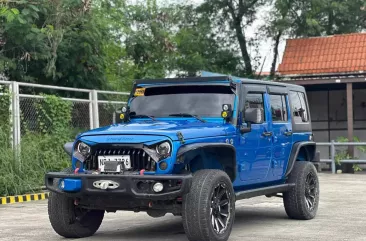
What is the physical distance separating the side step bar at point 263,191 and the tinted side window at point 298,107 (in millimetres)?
1227

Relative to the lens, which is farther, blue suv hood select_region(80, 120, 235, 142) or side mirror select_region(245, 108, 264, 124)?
side mirror select_region(245, 108, 264, 124)

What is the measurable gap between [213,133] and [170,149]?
2.78ft

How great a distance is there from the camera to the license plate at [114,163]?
8477 millimetres

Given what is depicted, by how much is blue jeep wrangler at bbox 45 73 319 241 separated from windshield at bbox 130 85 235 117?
14 mm

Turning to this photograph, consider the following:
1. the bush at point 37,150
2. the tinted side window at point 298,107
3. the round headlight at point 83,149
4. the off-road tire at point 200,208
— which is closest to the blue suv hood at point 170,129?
the round headlight at point 83,149

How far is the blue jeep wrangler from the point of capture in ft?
27.2

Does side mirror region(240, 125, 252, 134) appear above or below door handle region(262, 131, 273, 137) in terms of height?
above

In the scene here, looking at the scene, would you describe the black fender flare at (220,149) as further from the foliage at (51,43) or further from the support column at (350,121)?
the support column at (350,121)

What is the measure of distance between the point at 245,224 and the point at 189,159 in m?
2.65

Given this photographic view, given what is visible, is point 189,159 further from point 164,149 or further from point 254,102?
point 254,102

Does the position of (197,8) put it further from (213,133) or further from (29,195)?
(213,133)

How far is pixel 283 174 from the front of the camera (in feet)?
35.7

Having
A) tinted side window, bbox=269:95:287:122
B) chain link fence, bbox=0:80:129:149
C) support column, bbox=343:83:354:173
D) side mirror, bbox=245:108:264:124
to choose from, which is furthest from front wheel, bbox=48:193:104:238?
support column, bbox=343:83:354:173

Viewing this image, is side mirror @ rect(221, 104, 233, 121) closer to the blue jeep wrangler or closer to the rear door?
the blue jeep wrangler
